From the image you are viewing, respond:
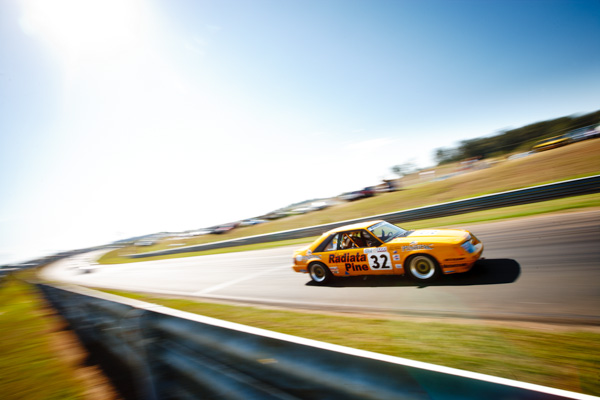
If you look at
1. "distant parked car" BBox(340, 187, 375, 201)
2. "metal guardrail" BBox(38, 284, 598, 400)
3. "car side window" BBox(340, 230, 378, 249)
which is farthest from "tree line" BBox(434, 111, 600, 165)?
"metal guardrail" BBox(38, 284, 598, 400)

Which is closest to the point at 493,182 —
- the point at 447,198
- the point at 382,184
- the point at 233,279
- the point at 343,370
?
the point at 447,198

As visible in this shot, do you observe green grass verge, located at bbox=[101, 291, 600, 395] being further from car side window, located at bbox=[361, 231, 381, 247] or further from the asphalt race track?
car side window, located at bbox=[361, 231, 381, 247]

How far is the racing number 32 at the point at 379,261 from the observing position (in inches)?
228

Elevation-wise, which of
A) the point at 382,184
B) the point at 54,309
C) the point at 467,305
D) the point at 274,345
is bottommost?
the point at 467,305

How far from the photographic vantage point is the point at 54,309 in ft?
23.7

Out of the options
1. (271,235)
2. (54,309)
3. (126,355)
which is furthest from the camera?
(271,235)

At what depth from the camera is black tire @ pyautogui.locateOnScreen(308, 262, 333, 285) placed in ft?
22.1

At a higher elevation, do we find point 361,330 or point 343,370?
point 343,370

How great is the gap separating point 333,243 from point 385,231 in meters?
1.19

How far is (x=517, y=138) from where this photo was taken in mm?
72312

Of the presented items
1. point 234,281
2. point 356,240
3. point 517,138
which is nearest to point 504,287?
point 356,240

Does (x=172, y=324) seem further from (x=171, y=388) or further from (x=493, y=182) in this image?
(x=493, y=182)

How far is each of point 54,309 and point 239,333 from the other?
799 cm

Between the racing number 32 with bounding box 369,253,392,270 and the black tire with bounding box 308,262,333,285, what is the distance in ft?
3.70
